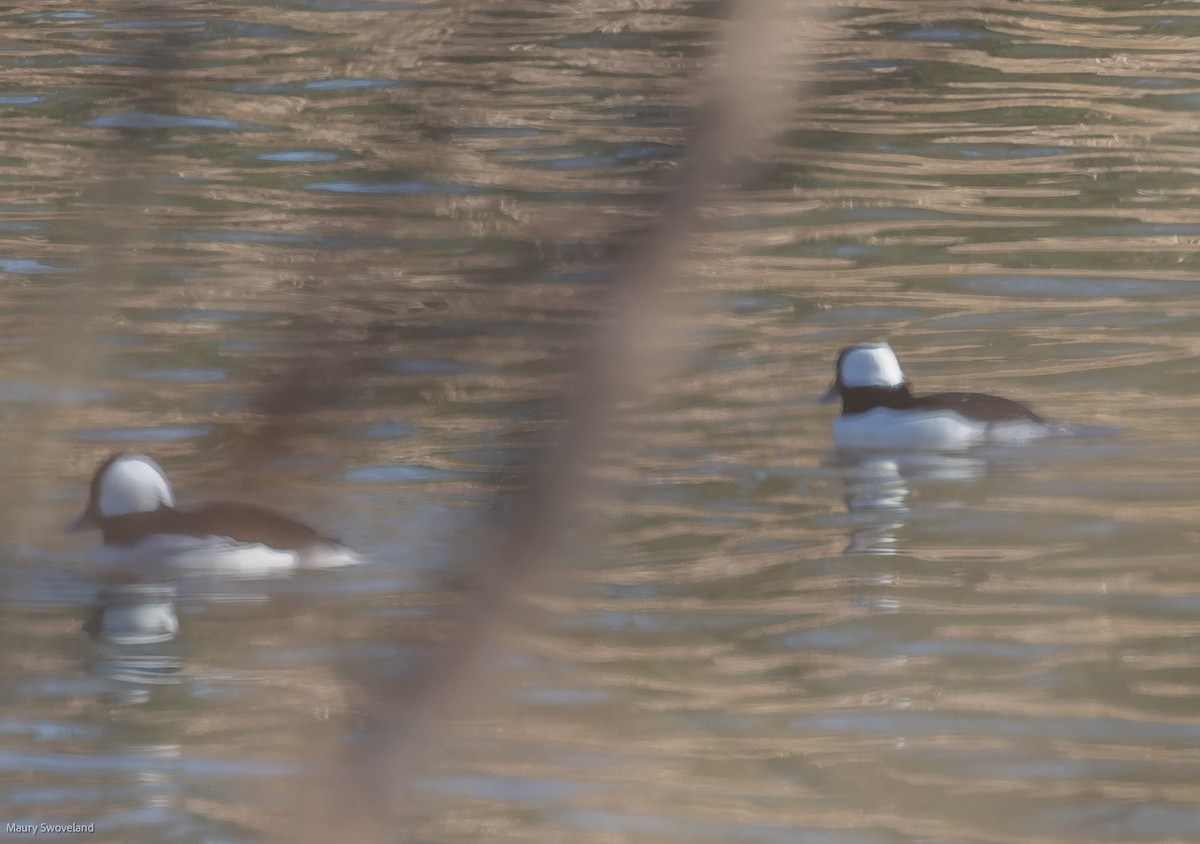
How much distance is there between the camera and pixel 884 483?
9977mm

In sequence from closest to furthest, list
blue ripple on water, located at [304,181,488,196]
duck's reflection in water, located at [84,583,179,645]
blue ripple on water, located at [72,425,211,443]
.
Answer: blue ripple on water, located at [304,181,488,196] < duck's reflection in water, located at [84,583,179,645] < blue ripple on water, located at [72,425,211,443]

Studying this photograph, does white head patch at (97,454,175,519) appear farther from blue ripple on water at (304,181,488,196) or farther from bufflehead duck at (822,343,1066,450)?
blue ripple on water at (304,181,488,196)

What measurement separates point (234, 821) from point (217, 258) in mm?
8963

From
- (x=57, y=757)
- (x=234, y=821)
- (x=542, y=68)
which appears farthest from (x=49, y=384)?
(x=57, y=757)

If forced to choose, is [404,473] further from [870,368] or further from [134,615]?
[870,368]

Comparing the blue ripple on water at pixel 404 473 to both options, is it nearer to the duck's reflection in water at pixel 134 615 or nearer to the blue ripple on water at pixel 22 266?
the duck's reflection in water at pixel 134 615

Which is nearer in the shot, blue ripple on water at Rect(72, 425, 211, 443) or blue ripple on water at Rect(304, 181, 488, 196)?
blue ripple on water at Rect(304, 181, 488, 196)

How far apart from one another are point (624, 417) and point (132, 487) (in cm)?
762

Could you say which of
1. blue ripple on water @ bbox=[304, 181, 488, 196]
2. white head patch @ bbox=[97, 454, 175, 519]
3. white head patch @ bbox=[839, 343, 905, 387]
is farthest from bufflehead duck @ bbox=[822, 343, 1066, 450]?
blue ripple on water @ bbox=[304, 181, 488, 196]

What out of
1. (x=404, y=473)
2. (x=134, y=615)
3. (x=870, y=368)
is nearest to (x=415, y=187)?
(x=134, y=615)

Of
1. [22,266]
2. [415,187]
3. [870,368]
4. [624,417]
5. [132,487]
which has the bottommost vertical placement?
[870,368]

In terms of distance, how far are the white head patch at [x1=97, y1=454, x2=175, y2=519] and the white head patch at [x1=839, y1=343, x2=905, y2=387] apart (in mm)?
3462

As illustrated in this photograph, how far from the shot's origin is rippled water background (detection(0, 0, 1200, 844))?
5.08 ft

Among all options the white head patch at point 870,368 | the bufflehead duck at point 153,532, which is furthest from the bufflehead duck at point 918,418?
the bufflehead duck at point 153,532
